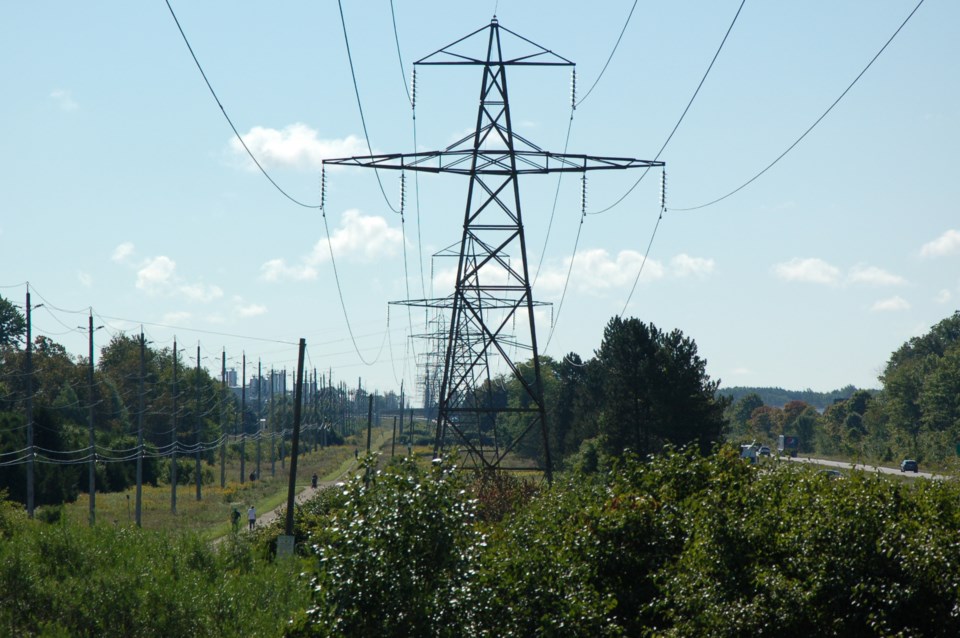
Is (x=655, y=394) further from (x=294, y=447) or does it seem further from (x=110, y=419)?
(x=110, y=419)

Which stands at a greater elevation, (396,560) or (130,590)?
(396,560)

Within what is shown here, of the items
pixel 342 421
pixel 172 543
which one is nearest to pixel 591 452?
pixel 172 543

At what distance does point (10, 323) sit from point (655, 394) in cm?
8897

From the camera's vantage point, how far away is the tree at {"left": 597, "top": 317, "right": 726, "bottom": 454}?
67875 mm

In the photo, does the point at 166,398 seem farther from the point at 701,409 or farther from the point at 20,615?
the point at 20,615

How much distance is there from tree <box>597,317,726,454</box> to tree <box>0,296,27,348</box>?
82.4m

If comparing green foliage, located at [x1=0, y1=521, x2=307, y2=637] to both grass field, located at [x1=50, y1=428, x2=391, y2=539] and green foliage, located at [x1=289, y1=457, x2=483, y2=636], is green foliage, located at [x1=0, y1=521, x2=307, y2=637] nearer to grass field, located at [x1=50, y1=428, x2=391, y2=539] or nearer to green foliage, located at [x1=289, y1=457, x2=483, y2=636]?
green foliage, located at [x1=289, y1=457, x2=483, y2=636]

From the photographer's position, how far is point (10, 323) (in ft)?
434

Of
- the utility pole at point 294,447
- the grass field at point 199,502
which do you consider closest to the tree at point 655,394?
the grass field at point 199,502

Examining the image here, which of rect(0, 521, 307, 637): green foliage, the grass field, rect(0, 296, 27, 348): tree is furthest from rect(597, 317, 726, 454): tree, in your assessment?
rect(0, 296, 27, 348): tree

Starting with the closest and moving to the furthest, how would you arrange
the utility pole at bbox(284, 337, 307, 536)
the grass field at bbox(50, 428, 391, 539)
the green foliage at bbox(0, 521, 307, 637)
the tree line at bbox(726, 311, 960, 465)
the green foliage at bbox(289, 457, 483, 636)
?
the green foliage at bbox(289, 457, 483, 636)
the green foliage at bbox(0, 521, 307, 637)
the utility pole at bbox(284, 337, 307, 536)
the grass field at bbox(50, 428, 391, 539)
the tree line at bbox(726, 311, 960, 465)

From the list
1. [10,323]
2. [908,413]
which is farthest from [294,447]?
[908,413]

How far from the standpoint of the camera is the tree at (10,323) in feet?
428

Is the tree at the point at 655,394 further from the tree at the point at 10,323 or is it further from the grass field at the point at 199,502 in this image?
the tree at the point at 10,323
